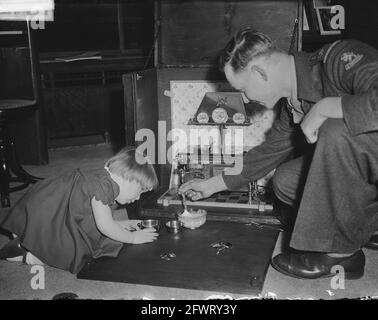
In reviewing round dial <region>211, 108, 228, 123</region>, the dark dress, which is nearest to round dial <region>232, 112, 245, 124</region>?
round dial <region>211, 108, 228, 123</region>

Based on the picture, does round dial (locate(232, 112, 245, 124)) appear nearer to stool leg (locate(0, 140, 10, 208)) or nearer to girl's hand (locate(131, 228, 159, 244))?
girl's hand (locate(131, 228, 159, 244))

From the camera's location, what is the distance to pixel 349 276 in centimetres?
166

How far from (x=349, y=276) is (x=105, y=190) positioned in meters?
1.01

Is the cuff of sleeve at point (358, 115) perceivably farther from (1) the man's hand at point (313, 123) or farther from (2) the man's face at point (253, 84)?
(2) the man's face at point (253, 84)

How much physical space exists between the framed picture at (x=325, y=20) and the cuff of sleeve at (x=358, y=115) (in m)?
1.83

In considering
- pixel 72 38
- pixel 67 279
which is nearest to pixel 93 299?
pixel 67 279

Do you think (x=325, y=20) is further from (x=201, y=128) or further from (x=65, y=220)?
(x=65, y=220)

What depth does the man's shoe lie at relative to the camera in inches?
64.8

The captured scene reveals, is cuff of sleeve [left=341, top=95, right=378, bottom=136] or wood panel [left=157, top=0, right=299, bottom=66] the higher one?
wood panel [left=157, top=0, right=299, bottom=66]

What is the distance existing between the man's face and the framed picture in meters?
1.62

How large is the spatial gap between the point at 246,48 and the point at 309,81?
0.27 meters

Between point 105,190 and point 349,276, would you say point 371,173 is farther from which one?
point 105,190

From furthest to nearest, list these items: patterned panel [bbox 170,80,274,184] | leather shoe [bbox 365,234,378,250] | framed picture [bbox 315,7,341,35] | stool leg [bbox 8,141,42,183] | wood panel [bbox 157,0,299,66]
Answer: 1. framed picture [bbox 315,7,341,35]
2. stool leg [bbox 8,141,42,183]
3. patterned panel [bbox 170,80,274,184]
4. wood panel [bbox 157,0,299,66]
5. leather shoe [bbox 365,234,378,250]

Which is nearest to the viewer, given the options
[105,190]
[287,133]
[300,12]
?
[105,190]
